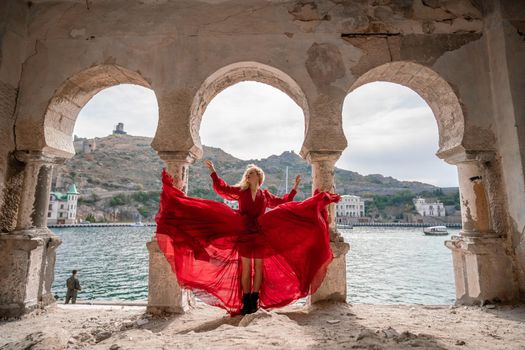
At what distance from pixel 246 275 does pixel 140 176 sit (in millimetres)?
115071

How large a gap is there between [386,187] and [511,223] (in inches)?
5429

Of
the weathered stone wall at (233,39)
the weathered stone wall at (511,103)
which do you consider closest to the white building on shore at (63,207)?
the weathered stone wall at (233,39)

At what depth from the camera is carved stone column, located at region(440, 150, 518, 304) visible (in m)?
3.56

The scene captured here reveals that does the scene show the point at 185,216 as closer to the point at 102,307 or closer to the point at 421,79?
the point at 102,307

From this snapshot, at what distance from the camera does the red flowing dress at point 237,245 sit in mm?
3105

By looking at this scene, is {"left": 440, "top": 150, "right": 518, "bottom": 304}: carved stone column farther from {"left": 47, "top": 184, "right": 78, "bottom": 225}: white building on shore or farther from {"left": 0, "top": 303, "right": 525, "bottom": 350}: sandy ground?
{"left": 47, "top": 184, "right": 78, "bottom": 225}: white building on shore

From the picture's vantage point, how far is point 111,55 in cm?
407

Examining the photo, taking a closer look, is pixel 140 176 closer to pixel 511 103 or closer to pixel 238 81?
pixel 238 81

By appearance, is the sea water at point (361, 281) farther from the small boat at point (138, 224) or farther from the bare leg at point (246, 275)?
the small boat at point (138, 224)

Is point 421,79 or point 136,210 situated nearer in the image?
point 421,79

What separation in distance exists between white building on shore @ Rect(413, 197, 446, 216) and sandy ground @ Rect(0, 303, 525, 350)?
321 ft

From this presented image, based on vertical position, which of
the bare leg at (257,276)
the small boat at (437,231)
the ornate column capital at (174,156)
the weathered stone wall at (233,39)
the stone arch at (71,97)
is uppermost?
the weathered stone wall at (233,39)

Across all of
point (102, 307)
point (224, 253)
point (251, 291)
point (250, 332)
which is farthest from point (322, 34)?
point (102, 307)

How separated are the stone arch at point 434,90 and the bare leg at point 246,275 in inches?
115
